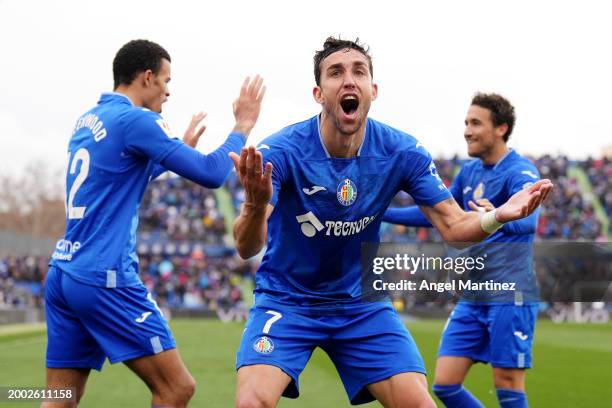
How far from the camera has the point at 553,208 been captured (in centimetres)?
3891

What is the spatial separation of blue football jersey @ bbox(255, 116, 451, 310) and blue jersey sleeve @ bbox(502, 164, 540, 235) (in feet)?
6.19

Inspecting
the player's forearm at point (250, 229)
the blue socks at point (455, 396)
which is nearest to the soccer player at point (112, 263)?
the player's forearm at point (250, 229)

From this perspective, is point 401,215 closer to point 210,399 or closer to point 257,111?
point 257,111

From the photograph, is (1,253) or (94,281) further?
(1,253)

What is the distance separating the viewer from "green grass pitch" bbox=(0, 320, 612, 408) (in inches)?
380

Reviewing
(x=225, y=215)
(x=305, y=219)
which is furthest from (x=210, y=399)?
(x=225, y=215)

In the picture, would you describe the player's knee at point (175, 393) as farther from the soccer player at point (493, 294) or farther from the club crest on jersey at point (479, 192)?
the club crest on jersey at point (479, 192)

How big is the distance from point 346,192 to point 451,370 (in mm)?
2731

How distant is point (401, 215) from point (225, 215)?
3732 cm

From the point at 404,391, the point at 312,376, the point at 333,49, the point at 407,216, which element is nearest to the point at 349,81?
the point at 333,49

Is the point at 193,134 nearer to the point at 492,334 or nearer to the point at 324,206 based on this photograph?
the point at 324,206

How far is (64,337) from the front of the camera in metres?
4.94

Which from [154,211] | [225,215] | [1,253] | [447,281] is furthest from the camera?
[225,215]

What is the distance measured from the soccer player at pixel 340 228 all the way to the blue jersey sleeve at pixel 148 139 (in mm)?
649
